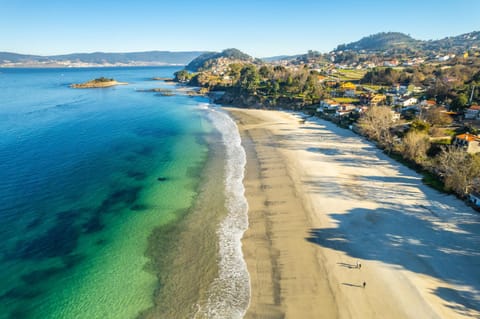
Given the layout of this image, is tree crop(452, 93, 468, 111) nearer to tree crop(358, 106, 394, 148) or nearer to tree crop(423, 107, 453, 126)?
tree crop(423, 107, 453, 126)

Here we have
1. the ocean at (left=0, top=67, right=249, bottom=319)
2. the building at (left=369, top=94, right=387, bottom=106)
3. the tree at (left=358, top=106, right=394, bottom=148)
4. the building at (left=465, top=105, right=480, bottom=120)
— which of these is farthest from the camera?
the building at (left=369, top=94, right=387, bottom=106)

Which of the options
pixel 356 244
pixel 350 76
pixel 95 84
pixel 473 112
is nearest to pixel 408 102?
pixel 473 112

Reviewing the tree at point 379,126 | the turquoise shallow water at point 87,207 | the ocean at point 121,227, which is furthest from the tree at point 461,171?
the turquoise shallow water at point 87,207

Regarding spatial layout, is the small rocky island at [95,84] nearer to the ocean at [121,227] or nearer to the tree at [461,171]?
the ocean at [121,227]

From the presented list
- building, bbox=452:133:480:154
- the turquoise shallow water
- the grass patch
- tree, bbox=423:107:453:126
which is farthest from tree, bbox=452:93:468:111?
the grass patch

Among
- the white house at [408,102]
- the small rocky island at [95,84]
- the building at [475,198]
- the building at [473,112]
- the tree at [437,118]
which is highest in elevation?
the small rocky island at [95,84]

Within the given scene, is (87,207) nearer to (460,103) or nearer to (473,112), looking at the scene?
(473,112)
